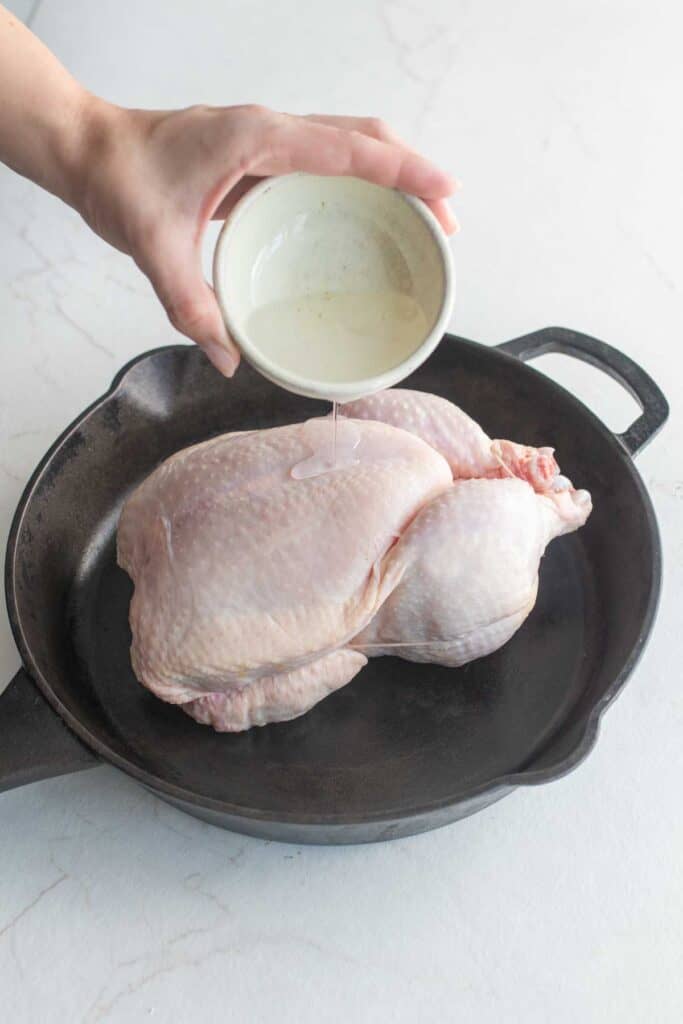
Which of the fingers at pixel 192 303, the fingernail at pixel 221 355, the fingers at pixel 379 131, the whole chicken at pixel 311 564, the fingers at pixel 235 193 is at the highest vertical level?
the fingers at pixel 379 131

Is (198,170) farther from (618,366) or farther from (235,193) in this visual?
(618,366)

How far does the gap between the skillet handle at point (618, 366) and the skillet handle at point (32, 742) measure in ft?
2.48

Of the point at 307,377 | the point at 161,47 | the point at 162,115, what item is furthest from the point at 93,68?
the point at 307,377

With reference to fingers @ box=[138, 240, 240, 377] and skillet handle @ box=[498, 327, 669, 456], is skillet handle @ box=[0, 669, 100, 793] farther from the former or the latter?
skillet handle @ box=[498, 327, 669, 456]

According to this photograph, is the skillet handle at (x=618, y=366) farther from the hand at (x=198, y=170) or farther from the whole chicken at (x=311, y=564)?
the hand at (x=198, y=170)

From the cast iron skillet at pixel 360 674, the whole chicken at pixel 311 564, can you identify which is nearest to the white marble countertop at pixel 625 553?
the cast iron skillet at pixel 360 674

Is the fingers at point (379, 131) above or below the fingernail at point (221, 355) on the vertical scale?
above

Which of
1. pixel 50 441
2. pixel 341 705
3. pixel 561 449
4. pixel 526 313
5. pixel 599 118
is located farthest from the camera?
pixel 599 118

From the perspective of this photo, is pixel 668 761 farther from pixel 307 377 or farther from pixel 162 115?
pixel 162 115

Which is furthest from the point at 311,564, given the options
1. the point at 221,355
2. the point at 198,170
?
the point at 198,170

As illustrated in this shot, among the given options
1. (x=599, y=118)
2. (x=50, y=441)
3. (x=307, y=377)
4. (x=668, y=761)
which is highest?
(x=599, y=118)

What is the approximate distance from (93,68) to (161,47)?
148 millimetres

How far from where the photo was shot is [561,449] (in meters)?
1.32

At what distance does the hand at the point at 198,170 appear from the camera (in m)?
0.91
